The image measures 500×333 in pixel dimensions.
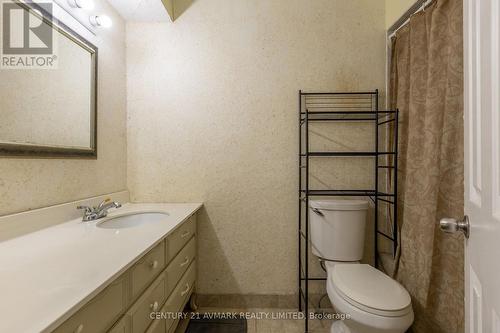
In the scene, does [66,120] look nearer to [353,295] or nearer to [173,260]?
[173,260]

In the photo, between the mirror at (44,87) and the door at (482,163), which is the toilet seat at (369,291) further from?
the mirror at (44,87)

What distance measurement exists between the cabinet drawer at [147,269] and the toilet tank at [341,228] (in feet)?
3.39

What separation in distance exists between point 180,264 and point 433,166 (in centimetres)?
152

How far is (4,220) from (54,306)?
2.35 feet

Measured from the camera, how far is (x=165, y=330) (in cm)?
115

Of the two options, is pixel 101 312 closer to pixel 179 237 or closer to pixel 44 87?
pixel 179 237

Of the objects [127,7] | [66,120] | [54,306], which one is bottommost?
[54,306]

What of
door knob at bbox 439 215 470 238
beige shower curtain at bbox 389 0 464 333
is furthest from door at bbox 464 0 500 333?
beige shower curtain at bbox 389 0 464 333

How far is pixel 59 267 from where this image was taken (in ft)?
2.30

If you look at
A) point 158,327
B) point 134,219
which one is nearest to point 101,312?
point 158,327

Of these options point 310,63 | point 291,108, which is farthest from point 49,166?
point 310,63

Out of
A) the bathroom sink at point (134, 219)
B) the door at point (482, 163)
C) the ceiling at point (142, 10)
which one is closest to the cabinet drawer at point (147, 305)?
the bathroom sink at point (134, 219)

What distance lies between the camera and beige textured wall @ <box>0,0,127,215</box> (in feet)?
3.34

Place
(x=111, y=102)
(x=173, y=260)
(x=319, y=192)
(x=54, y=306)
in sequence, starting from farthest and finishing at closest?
1. (x=319, y=192)
2. (x=111, y=102)
3. (x=173, y=260)
4. (x=54, y=306)
